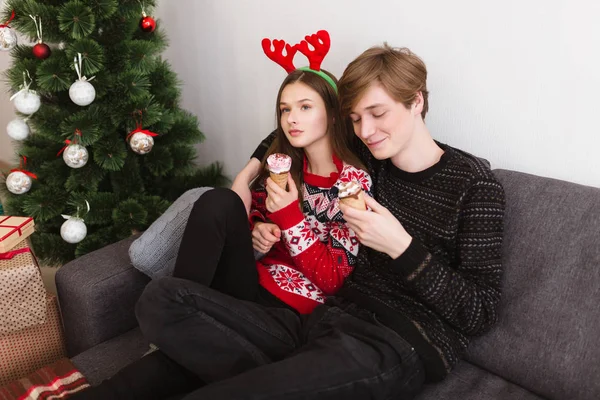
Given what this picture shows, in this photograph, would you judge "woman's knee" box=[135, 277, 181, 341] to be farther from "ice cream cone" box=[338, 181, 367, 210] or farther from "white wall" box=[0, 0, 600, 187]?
"white wall" box=[0, 0, 600, 187]

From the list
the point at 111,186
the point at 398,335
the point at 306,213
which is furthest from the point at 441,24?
the point at 111,186

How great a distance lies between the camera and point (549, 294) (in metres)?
1.31

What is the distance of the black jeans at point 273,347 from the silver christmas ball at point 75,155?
773mm

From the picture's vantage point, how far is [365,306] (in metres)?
1.40

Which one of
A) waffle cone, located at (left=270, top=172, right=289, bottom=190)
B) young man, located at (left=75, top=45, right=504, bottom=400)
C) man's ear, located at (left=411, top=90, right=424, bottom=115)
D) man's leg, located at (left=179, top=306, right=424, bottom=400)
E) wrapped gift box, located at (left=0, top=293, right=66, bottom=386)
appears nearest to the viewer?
man's leg, located at (left=179, top=306, right=424, bottom=400)

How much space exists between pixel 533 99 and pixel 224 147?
4.97 ft

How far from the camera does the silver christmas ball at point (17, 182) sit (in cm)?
192

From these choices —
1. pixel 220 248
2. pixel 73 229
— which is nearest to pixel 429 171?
pixel 220 248

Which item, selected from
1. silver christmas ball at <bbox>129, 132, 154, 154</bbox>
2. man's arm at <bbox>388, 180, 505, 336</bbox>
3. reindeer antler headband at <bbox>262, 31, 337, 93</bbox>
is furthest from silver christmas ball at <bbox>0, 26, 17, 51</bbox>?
man's arm at <bbox>388, 180, 505, 336</bbox>

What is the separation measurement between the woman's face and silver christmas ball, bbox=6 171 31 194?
1065mm

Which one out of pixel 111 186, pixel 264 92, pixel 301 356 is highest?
pixel 264 92

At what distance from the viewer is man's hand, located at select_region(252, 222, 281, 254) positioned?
5.20 feet

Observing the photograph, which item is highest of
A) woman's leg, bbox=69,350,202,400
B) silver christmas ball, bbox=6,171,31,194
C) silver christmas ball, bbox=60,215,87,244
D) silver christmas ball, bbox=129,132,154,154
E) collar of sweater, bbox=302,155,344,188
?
silver christmas ball, bbox=129,132,154,154

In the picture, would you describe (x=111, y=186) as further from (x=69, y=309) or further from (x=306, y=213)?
(x=306, y=213)
